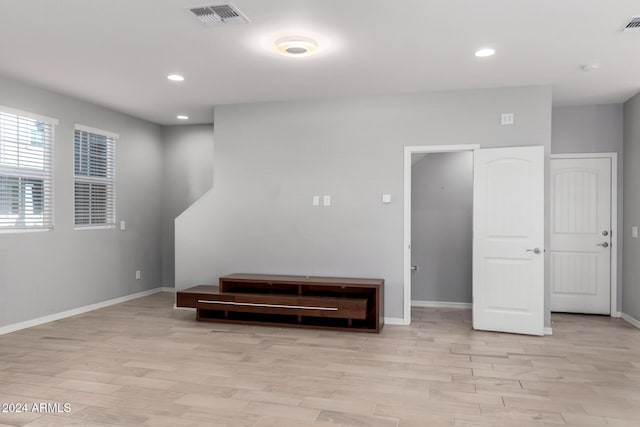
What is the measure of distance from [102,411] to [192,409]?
542 mm

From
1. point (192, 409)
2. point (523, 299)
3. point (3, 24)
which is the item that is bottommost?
point (192, 409)

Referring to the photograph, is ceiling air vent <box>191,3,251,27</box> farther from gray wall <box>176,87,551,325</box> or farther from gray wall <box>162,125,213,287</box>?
gray wall <box>162,125,213,287</box>

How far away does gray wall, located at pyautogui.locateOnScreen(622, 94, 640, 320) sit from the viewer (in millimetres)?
5191

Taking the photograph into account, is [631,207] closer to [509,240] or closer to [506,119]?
[509,240]

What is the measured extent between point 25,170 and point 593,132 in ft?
21.5

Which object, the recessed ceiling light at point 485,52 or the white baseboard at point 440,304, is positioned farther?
the white baseboard at point 440,304

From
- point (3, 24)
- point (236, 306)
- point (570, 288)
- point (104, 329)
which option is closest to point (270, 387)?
point (236, 306)

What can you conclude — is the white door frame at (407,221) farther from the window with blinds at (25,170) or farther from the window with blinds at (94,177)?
the window with blinds at (25,170)

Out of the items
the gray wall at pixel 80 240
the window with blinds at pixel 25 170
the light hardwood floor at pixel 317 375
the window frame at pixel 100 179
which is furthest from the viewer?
the window frame at pixel 100 179

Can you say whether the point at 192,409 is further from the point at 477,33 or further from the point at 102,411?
the point at 477,33

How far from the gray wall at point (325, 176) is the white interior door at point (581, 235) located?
1.26 m

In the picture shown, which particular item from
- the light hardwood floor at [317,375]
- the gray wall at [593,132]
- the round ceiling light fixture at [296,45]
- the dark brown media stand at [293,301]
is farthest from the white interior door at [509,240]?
the round ceiling light fixture at [296,45]

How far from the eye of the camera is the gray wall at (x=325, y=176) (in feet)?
16.6

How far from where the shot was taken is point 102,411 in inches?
112
